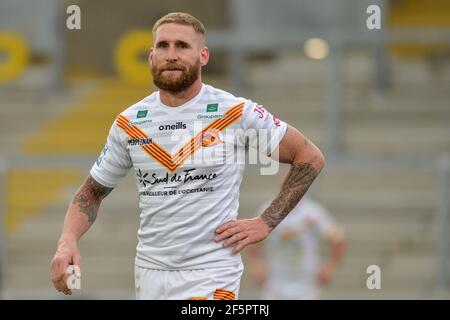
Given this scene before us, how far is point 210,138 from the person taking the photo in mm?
5617

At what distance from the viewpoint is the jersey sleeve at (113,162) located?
18.9 ft

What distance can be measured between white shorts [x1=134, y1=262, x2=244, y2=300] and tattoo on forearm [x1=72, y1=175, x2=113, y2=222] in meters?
0.43

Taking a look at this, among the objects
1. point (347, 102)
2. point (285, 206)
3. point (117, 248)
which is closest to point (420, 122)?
point (347, 102)

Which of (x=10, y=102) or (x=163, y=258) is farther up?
(x=10, y=102)

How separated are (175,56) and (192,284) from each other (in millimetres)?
1133

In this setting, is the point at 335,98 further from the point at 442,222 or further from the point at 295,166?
the point at 295,166

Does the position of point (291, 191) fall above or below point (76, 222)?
above

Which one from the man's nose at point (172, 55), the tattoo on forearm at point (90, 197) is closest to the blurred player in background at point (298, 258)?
the tattoo on forearm at point (90, 197)

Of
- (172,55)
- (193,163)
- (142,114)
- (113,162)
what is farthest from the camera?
(113,162)

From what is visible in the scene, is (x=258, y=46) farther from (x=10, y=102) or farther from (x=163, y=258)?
(x=163, y=258)

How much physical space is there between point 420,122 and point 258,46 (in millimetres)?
2119

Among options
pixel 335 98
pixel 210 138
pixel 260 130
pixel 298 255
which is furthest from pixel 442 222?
pixel 210 138

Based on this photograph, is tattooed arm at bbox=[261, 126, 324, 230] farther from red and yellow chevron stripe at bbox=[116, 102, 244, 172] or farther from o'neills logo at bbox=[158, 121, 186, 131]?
o'neills logo at bbox=[158, 121, 186, 131]
